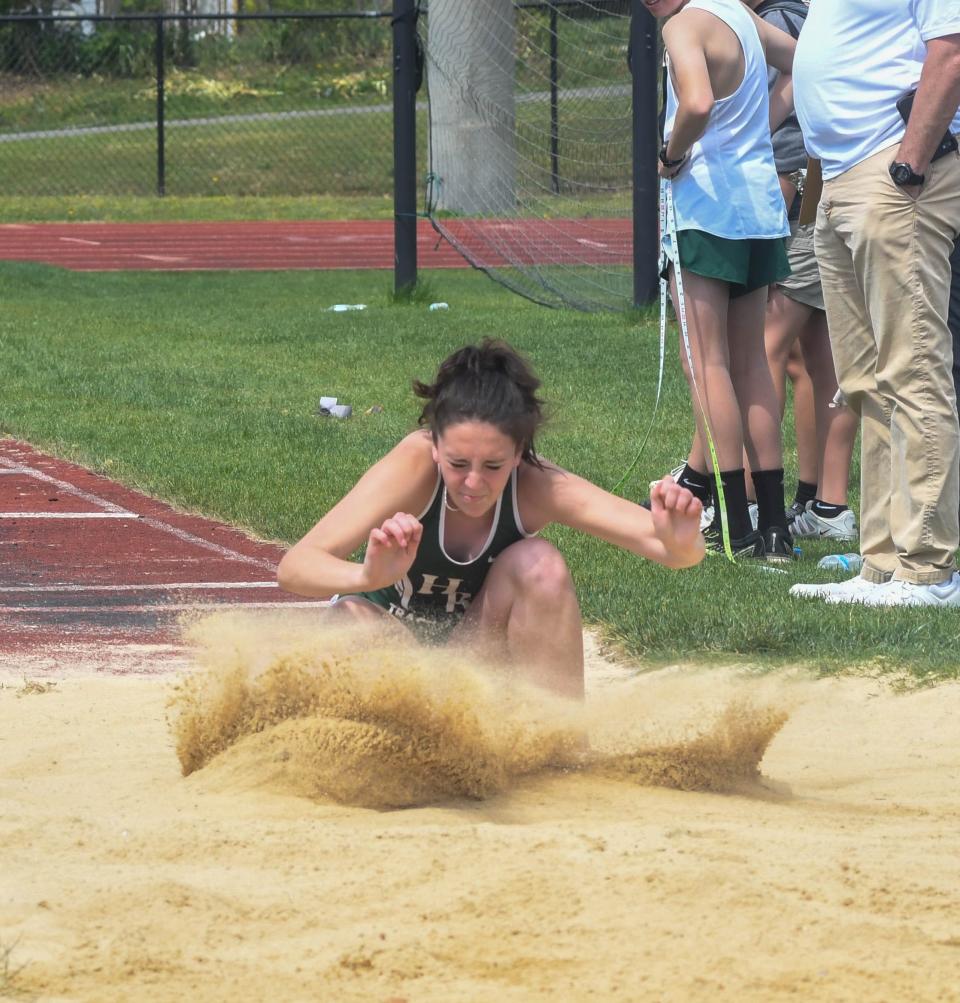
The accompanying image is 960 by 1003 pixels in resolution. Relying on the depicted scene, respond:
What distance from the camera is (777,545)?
685 centimetres

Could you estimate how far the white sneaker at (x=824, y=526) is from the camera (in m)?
7.31

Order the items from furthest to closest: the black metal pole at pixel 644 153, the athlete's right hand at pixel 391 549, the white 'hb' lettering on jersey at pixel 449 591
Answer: the black metal pole at pixel 644 153
the white 'hb' lettering on jersey at pixel 449 591
the athlete's right hand at pixel 391 549

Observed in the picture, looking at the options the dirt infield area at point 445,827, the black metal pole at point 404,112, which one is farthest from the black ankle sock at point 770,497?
the black metal pole at point 404,112

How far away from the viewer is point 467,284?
17.9m

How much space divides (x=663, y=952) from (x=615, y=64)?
1815 cm

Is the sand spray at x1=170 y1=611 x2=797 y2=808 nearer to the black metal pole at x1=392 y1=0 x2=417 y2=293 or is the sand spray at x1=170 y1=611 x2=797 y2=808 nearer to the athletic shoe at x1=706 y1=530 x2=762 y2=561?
the athletic shoe at x1=706 y1=530 x2=762 y2=561

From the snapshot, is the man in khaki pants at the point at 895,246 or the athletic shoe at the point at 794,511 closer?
the man in khaki pants at the point at 895,246

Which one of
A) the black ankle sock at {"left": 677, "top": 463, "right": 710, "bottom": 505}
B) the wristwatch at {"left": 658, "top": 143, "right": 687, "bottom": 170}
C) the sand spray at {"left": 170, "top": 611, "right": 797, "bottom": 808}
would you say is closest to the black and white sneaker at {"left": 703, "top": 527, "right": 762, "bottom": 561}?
the black ankle sock at {"left": 677, "top": 463, "right": 710, "bottom": 505}

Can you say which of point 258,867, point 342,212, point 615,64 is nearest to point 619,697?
point 258,867

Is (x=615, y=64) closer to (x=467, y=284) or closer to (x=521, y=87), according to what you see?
(x=521, y=87)

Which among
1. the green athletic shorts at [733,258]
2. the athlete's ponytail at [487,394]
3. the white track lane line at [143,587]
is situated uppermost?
the green athletic shorts at [733,258]

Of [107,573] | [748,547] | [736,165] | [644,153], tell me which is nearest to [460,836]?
[107,573]

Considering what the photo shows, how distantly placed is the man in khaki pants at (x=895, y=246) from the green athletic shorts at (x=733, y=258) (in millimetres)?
706

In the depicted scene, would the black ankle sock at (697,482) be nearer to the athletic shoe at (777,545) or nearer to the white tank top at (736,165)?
the athletic shoe at (777,545)
